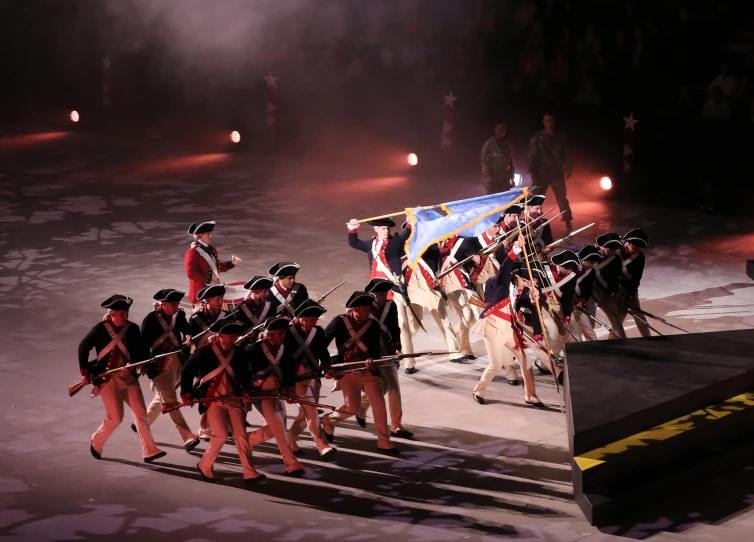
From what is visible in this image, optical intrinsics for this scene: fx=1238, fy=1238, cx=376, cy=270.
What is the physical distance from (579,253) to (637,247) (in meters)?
0.64

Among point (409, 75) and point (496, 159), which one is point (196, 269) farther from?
point (409, 75)

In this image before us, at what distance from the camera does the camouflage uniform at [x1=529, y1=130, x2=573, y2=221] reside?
1798 centimetres

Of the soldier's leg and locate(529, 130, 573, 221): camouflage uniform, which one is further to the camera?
locate(529, 130, 573, 221): camouflage uniform

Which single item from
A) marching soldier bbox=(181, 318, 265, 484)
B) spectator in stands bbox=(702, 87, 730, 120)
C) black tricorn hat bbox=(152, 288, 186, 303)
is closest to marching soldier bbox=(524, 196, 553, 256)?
black tricorn hat bbox=(152, 288, 186, 303)

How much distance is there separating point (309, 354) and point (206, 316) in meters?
1.15

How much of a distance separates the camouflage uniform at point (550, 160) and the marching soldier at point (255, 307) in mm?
7273

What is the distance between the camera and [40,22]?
28281 millimetres

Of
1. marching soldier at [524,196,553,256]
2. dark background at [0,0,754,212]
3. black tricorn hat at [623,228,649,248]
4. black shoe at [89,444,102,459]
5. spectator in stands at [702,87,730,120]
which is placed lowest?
black shoe at [89,444,102,459]

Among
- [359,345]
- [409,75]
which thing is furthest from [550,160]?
[359,345]

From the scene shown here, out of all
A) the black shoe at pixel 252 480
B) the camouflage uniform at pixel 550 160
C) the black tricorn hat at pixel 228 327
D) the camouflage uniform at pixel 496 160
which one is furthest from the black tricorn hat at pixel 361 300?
the camouflage uniform at pixel 550 160

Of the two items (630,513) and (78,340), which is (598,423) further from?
(78,340)

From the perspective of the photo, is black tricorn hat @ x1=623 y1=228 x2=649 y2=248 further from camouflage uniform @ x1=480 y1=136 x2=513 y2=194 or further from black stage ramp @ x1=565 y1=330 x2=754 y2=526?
camouflage uniform @ x1=480 y1=136 x2=513 y2=194

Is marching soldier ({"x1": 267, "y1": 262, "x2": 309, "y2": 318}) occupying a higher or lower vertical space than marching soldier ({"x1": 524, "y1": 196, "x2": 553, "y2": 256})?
lower

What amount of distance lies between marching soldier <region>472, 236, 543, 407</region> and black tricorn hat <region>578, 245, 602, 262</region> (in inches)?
30.3
